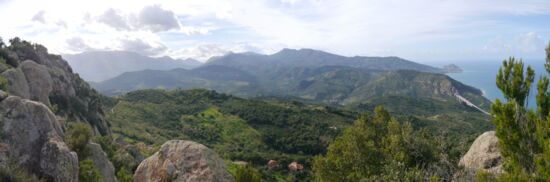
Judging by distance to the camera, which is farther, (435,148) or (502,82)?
(435,148)

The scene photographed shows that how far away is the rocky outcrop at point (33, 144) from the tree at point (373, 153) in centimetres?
1891

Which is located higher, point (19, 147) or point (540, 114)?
point (540, 114)

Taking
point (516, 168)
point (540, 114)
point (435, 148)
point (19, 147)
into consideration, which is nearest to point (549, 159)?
point (516, 168)

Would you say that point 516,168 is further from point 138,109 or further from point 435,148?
point 138,109

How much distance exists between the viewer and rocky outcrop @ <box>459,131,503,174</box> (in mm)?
27562

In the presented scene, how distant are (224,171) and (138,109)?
11954 cm

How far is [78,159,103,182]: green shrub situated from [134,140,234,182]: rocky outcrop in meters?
3.22

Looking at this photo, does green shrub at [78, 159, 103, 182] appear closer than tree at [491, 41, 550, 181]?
No

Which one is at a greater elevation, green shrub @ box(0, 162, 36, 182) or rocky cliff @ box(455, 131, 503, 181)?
green shrub @ box(0, 162, 36, 182)

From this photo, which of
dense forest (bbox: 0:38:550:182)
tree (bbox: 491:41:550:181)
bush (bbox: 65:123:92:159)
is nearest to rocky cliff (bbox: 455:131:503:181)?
dense forest (bbox: 0:38:550:182)

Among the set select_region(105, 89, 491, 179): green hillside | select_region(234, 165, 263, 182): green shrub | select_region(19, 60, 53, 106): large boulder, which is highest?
select_region(19, 60, 53, 106): large boulder

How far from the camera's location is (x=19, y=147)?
22.0m

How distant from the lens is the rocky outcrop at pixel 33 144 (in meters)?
21.4

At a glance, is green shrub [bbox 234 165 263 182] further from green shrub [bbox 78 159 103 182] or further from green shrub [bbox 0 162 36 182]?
green shrub [bbox 0 162 36 182]
